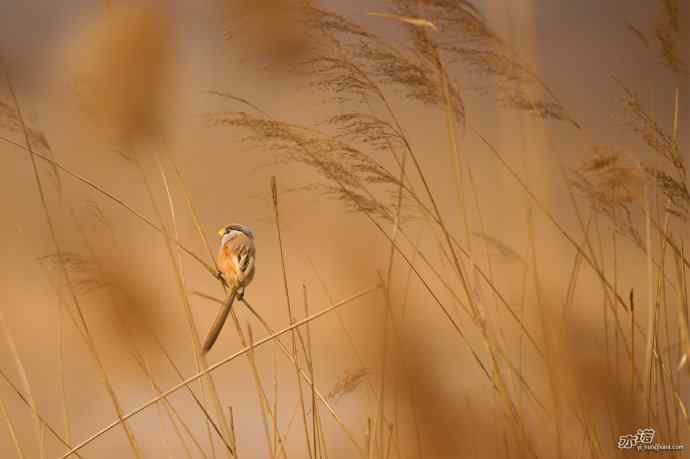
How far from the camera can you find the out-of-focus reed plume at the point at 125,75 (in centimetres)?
125

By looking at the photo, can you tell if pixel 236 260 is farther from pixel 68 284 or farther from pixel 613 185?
pixel 613 185

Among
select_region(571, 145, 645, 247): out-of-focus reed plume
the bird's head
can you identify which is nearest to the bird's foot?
the bird's head

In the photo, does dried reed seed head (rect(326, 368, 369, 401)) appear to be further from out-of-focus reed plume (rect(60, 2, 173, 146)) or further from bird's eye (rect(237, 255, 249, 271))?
out-of-focus reed plume (rect(60, 2, 173, 146))

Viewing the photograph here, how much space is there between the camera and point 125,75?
1252 mm

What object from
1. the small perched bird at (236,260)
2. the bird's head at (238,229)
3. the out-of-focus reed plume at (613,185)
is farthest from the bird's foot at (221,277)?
the out-of-focus reed plume at (613,185)

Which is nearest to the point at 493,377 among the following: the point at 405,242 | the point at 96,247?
the point at 405,242

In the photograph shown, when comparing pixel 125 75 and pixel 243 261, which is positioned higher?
pixel 125 75

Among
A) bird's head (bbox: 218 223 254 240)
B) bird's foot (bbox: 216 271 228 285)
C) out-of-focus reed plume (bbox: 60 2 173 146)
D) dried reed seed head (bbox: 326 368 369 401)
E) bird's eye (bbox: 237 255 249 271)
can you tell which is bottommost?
dried reed seed head (bbox: 326 368 369 401)

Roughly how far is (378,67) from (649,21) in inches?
24.8

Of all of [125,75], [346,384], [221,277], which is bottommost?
[346,384]

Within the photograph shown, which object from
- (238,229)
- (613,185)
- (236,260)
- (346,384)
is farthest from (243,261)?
(613,185)

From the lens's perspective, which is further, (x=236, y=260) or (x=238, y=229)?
(x=238, y=229)

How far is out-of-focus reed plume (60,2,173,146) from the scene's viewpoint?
125cm

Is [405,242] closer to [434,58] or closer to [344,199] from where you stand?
[344,199]
